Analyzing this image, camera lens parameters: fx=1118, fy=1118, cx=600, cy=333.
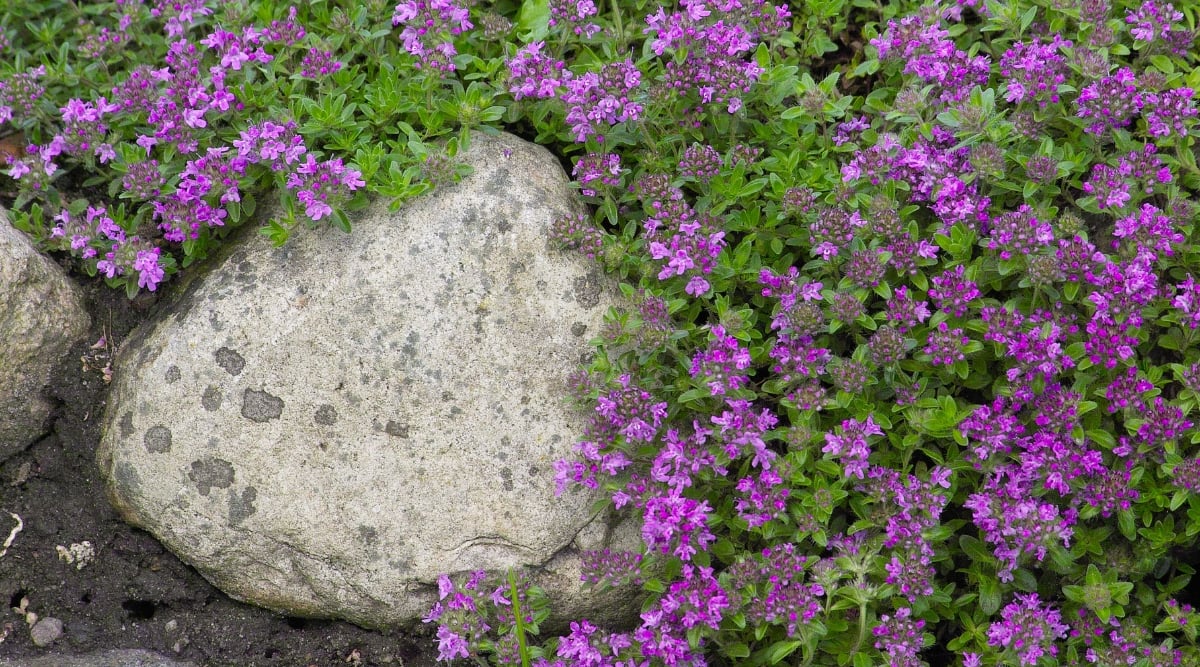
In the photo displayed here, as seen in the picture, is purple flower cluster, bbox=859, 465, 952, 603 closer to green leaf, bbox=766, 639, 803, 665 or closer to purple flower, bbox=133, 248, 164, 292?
green leaf, bbox=766, 639, 803, 665

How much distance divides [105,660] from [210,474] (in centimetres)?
78

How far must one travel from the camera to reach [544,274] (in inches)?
175

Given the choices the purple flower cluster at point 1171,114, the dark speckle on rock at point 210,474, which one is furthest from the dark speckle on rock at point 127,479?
the purple flower cluster at point 1171,114

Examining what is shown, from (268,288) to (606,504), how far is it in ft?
5.19

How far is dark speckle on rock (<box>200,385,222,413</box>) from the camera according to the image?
431cm

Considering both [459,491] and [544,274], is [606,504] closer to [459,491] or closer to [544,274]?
[459,491]

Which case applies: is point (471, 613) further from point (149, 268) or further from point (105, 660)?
point (149, 268)

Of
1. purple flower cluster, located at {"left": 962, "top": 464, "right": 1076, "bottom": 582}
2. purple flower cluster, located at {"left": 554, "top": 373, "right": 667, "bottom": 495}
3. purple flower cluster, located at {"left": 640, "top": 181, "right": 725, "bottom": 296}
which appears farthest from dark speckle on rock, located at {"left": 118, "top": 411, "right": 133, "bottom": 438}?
purple flower cluster, located at {"left": 962, "top": 464, "right": 1076, "bottom": 582}

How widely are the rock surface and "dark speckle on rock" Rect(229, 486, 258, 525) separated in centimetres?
100

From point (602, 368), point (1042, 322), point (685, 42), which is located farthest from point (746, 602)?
point (685, 42)

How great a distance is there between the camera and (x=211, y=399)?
432 centimetres

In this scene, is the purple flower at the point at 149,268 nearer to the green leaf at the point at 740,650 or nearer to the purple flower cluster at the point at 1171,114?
the green leaf at the point at 740,650

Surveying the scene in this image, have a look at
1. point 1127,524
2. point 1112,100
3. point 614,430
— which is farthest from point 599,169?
point 1127,524

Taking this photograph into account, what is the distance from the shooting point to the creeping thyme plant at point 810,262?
3.93m
